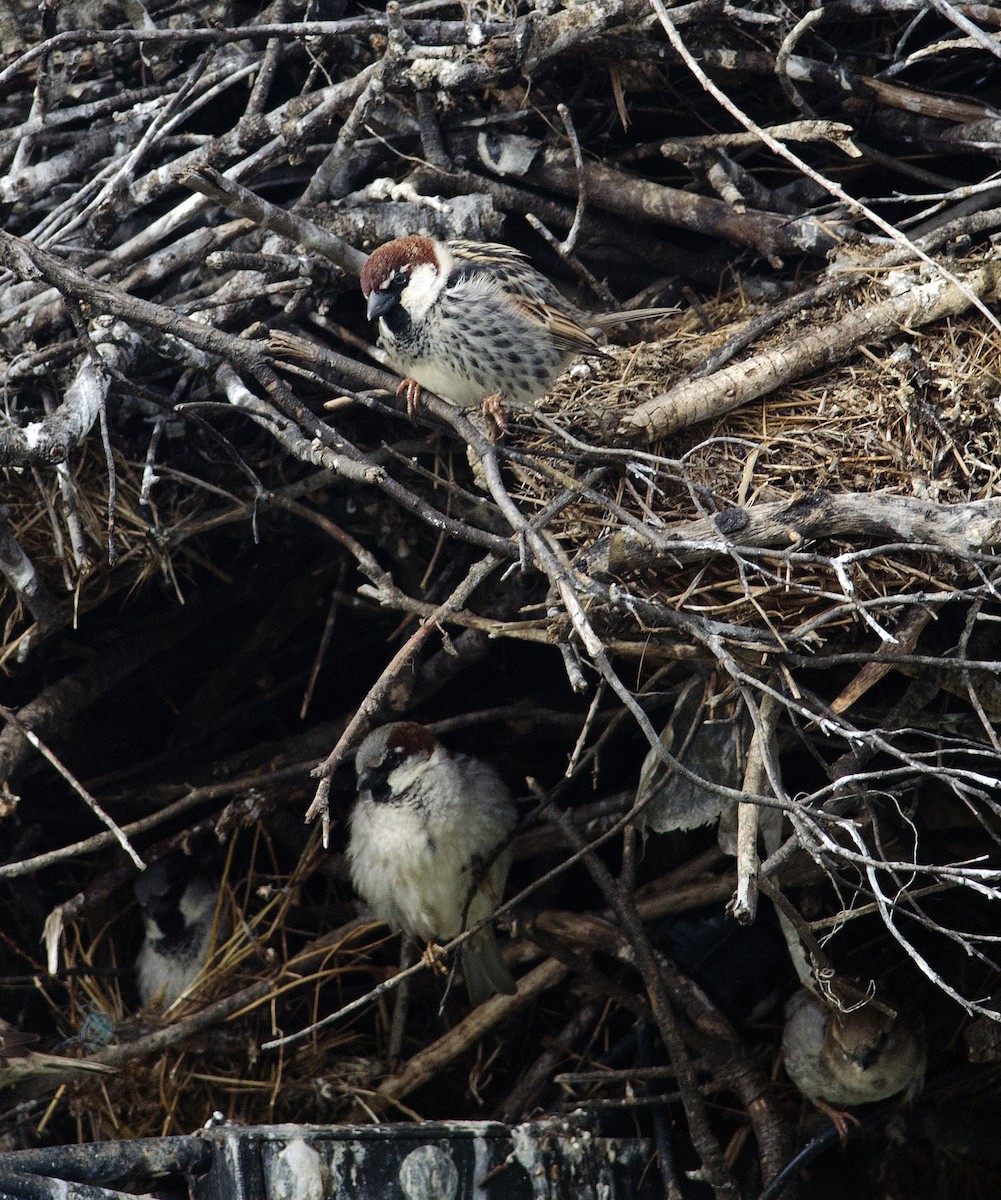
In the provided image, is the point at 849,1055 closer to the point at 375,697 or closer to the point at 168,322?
the point at 375,697

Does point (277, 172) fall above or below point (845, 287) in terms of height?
above

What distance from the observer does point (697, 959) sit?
3080 mm

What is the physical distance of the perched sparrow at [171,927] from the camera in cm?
336

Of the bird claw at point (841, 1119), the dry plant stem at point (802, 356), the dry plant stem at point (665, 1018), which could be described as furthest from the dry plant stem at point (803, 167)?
the bird claw at point (841, 1119)

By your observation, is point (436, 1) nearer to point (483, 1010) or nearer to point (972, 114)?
point (972, 114)

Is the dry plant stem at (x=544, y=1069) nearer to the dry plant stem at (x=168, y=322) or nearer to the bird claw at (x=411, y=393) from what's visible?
the dry plant stem at (x=168, y=322)

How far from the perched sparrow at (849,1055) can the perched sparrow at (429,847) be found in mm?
644

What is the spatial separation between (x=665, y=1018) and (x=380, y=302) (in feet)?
4.96

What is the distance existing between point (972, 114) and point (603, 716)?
1.51m

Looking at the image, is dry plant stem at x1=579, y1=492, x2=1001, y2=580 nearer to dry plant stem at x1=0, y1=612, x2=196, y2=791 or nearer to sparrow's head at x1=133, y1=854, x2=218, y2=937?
dry plant stem at x1=0, y1=612, x2=196, y2=791

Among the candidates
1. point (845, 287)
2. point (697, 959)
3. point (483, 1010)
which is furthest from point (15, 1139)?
point (845, 287)

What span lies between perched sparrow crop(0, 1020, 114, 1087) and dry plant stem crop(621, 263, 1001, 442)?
1.54 metres

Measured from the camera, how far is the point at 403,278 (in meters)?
2.64

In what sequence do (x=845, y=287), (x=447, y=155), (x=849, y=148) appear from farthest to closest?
(x=447, y=155), (x=845, y=287), (x=849, y=148)
